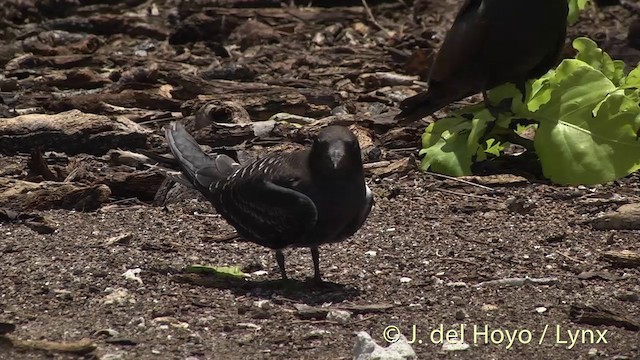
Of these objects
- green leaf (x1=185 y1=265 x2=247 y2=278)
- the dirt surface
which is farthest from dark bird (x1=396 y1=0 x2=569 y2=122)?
green leaf (x1=185 y1=265 x2=247 y2=278)

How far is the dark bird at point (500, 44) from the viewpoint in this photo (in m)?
7.05

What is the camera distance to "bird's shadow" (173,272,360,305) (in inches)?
205

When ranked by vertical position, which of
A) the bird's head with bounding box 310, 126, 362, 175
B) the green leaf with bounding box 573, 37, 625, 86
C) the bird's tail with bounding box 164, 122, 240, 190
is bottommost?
the bird's tail with bounding box 164, 122, 240, 190

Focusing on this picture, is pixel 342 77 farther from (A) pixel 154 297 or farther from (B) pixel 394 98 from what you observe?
(A) pixel 154 297

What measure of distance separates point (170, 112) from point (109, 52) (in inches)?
77.9

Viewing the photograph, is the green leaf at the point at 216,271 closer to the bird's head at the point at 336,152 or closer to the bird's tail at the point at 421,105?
the bird's head at the point at 336,152

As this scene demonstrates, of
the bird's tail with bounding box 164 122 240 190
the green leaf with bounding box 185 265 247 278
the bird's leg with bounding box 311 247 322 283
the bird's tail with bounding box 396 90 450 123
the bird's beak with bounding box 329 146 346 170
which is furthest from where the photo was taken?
the bird's tail with bounding box 396 90 450 123

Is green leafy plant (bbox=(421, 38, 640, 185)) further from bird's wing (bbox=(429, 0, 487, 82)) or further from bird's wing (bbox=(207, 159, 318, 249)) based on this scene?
bird's wing (bbox=(207, 159, 318, 249))

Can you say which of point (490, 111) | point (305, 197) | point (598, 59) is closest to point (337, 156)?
point (305, 197)

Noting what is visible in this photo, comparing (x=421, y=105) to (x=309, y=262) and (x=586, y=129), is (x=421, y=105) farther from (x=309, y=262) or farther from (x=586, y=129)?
(x=309, y=262)

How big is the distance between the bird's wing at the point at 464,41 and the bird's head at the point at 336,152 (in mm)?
2100

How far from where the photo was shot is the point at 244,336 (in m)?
4.70

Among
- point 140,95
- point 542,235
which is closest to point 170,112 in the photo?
point 140,95

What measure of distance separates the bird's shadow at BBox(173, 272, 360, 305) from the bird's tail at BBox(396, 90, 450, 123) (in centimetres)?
227
